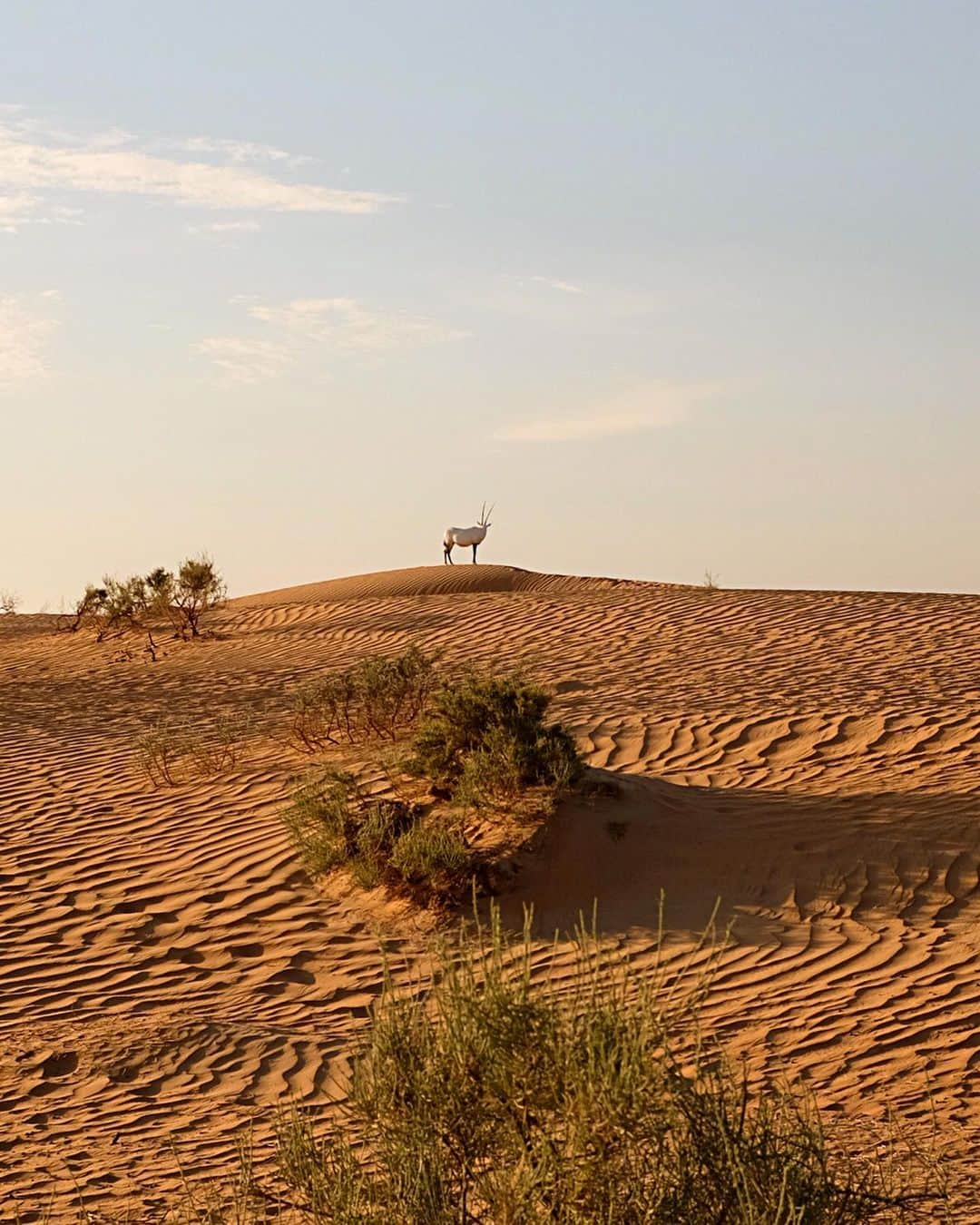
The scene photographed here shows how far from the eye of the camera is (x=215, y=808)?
39.8 ft

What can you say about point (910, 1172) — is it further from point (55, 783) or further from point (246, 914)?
point (55, 783)

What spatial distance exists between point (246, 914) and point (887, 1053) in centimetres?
444

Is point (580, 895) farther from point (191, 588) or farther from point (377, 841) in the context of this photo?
point (191, 588)

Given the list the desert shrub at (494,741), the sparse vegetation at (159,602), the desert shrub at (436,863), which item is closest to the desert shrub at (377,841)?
the desert shrub at (436,863)

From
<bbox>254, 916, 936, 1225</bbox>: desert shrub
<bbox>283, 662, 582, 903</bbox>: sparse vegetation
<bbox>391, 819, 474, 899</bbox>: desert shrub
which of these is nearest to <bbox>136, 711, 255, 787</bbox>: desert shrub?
<bbox>283, 662, 582, 903</bbox>: sparse vegetation

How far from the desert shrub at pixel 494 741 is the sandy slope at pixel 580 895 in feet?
1.60

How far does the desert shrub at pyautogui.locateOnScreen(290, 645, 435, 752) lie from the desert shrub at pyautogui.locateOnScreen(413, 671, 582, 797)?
1960mm

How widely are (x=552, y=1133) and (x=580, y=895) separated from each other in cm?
567

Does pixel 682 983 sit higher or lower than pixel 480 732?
lower

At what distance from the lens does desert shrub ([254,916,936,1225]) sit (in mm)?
3979

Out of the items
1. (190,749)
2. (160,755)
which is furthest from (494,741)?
(160,755)

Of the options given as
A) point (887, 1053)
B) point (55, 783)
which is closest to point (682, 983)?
point (887, 1053)

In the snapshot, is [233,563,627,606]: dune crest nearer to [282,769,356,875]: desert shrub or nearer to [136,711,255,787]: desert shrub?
[136,711,255,787]: desert shrub

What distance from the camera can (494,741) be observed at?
1084 centimetres
